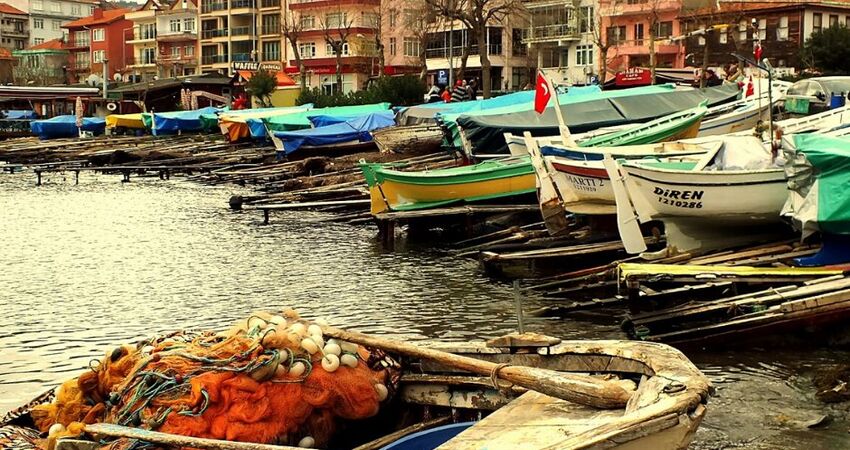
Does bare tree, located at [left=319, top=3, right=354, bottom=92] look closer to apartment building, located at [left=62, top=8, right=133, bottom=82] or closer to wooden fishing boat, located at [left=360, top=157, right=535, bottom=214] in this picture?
apartment building, located at [left=62, top=8, right=133, bottom=82]

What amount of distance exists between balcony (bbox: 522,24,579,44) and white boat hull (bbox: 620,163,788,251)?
2408 inches

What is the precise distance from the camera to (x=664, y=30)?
74.2 m

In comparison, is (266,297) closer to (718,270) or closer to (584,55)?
(718,270)

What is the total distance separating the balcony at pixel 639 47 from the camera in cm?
7256

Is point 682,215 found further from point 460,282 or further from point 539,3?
point 539,3

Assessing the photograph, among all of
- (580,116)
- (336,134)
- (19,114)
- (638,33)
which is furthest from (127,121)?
(580,116)

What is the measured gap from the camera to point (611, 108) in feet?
101

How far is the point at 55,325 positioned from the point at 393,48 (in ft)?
245

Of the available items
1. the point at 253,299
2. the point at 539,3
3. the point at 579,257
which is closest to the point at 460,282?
the point at 579,257

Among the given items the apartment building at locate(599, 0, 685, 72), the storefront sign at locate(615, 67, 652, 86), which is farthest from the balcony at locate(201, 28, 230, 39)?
the storefront sign at locate(615, 67, 652, 86)

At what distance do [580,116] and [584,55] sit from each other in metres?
49.0

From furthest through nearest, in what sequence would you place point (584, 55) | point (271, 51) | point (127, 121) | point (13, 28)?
point (13, 28), point (271, 51), point (584, 55), point (127, 121)

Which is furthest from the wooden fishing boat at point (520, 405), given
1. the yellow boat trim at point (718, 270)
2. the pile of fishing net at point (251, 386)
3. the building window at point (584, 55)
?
the building window at point (584, 55)

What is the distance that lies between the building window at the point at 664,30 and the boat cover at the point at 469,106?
33033mm
